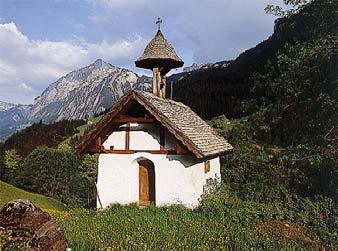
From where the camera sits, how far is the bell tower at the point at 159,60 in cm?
1997

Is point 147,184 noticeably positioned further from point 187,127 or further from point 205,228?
point 205,228

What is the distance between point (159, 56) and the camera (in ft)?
65.1

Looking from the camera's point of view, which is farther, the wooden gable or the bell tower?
the bell tower

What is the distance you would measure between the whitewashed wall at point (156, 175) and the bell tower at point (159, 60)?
4069 millimetres

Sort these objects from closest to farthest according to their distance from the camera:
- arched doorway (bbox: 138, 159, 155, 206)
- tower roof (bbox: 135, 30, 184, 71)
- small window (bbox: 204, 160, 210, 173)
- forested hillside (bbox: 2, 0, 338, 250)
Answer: forested hillside (bbox: 2, 0, 338, 250) → arched doorway (bbox: 138, 159, 155, 206) → small window (bbox: 204, 160, 210, 173) → tower roof (bbox: 135, 30, 184, 71)

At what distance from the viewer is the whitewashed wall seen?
16344 mm

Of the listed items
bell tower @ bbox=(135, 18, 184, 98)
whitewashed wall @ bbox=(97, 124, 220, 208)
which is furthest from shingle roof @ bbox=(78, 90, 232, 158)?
bell tower @ bbox=(135, 18, 184, 98)

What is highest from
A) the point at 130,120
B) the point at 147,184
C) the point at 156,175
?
the point at 130,120

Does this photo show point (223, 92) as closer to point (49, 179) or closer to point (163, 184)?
point (49, 179)

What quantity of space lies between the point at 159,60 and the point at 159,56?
319mm

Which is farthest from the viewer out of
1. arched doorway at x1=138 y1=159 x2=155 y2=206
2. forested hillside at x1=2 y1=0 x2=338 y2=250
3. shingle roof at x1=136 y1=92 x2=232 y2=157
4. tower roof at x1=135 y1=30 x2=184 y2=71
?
tower roof at x1=135 y1=30 x2=184 y2=71

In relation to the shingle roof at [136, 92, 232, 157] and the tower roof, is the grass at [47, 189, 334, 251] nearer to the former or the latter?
the shingle roof at [136, 92, 232, 157]

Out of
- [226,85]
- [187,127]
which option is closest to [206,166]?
[187,127]

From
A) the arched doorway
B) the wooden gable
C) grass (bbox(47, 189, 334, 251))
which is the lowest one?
grass (bbox(47, 189, 334, 251))
